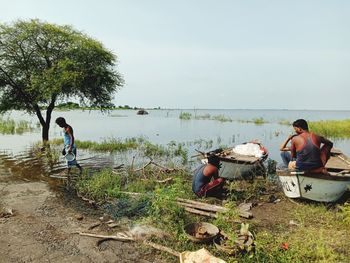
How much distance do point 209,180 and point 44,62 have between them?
14.1 metres

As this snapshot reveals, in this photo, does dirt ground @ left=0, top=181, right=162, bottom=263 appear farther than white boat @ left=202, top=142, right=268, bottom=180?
No

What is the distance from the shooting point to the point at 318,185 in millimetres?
8367

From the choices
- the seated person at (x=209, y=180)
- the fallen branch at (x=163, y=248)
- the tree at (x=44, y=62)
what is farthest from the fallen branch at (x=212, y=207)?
the tree at (x=44, y=62)

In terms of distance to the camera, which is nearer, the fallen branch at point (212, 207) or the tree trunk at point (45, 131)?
the fallen branch at point (212, 207)

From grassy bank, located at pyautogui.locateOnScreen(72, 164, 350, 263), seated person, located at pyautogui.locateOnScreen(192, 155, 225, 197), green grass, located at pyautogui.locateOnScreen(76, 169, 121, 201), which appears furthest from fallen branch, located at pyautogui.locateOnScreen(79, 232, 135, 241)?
seated person, located at pyautogui.locateOnScreen(192, 155, 225, 197)

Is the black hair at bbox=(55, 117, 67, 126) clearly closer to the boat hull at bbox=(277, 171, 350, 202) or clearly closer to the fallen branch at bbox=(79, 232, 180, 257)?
the fallen branch at bbox=(79, 232, 180, 257)

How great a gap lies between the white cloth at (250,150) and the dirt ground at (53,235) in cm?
685

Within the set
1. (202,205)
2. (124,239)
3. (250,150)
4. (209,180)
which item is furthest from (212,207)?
(250,150)

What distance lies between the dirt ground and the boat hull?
449 centimetres

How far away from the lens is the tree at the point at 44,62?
59.6 ft

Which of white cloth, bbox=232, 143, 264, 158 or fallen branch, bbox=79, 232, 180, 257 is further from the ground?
white cloth, bbox=232, 143, 264, 158

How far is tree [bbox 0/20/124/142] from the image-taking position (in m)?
18.2

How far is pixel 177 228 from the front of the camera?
667cm

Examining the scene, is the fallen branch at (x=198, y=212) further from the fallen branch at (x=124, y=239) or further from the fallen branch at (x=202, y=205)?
the fallen branch at (x=124, y=239)
